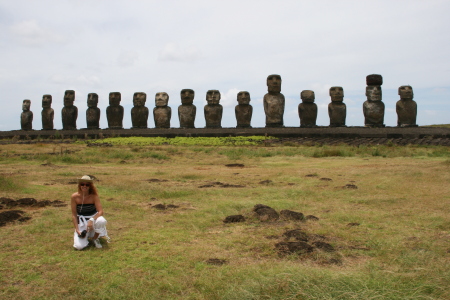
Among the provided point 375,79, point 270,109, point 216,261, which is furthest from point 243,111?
point 216,261

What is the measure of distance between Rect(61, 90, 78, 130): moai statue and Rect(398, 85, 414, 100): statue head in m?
18.5

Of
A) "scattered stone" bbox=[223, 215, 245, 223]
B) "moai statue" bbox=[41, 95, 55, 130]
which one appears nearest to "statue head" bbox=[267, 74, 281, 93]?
"moai statue" bbox=[41, 95, 55, 130]

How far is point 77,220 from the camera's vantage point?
5.43 metres

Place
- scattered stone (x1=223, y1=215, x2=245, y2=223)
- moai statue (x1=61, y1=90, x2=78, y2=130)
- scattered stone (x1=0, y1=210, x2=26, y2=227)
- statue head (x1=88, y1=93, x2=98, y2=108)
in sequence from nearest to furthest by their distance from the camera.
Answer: scattered stone (x1=0, y1=210, x2=26, y2=227) < scattered stone (x1=223, y1=215, x2=245, y2=223) < statue head (x1=88, y1=93, x2=98, y2=108) < moai statue (x1=61, y1=90, x2=78, y2=130)

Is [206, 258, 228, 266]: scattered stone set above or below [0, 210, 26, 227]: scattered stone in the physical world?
below

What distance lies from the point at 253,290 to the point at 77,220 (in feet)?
8.42

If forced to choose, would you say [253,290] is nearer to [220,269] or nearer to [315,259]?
[220,269]

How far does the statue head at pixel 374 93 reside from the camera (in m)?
23.6

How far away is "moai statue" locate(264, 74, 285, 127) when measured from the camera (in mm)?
23812

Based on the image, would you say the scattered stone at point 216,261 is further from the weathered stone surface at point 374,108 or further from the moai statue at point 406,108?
the moai statue at point 406,108

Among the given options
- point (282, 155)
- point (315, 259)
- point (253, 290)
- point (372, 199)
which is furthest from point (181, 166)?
point (253, 290)

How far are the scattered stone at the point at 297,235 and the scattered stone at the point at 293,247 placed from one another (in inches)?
11.8

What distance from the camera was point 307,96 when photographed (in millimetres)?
24094

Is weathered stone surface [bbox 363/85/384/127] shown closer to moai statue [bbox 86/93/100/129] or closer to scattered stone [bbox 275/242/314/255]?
moai statue [bbox 86/93/100/129]
